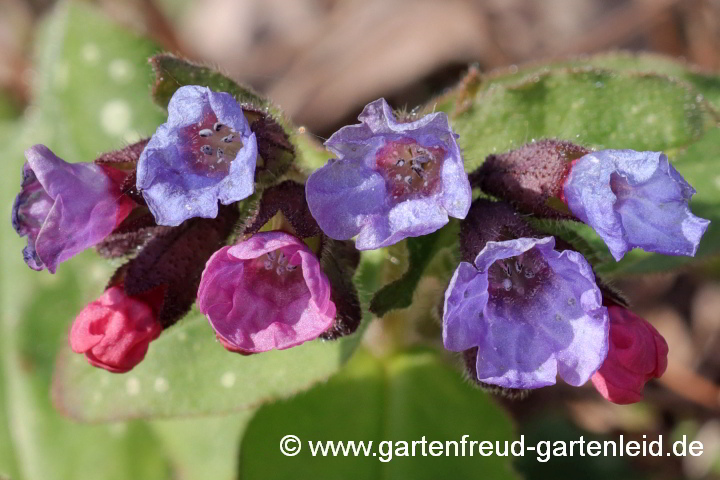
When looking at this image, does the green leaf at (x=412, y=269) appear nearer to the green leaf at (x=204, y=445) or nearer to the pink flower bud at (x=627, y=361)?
the pink flower bud at (x=627, y=361)

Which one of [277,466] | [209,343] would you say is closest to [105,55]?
[209,343]

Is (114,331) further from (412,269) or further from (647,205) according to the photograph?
(647,205)

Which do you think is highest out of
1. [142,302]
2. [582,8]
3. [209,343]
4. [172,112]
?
[172,112]

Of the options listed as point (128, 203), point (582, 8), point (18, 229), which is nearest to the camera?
point (18, 229)

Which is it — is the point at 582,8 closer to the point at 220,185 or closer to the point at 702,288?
the point at 702,288

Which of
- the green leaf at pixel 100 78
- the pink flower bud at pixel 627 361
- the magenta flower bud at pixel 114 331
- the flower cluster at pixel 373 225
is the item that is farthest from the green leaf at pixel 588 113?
the green leaf at pixel 100 78

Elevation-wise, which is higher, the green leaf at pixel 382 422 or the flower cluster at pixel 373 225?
the flower cluster at pixel 373 225

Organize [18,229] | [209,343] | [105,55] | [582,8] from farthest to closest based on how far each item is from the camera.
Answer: [582,8], [105,55], [209,343], [18,229]
